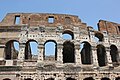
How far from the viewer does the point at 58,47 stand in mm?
21078

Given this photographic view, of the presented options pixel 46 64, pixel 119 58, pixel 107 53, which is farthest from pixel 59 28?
pixel 119 58

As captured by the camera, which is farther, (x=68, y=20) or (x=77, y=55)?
(x=68, y=20)

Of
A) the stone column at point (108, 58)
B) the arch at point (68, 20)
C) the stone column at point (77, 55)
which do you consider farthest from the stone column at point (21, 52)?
the stone column at point (108, 58)

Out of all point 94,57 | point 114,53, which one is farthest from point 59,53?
point 114,53

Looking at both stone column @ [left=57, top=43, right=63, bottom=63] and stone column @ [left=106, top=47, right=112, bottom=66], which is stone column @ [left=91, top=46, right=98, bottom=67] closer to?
stone column @ [left=106, top=47, right=112, bottom=66]

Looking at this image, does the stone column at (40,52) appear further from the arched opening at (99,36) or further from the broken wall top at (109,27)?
the broken wall top at (109,27)

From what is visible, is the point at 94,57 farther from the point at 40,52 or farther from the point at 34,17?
the point at 34,17

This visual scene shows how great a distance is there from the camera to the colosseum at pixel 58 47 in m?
19.9

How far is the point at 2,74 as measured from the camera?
1955 cm

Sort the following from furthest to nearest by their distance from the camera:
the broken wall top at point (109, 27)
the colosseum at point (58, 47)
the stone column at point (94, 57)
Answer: the broken wall top at point (109, 27), the stone column at point (94, 57), the colosseum at point (58, 47)

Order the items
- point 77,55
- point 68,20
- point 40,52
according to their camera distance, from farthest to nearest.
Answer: point 68,20 < point 77,55 < point 40,52

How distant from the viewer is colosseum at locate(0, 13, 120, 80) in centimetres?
1991

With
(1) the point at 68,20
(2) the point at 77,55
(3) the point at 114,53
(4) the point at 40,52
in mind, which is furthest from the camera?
(3) the point at 114,53

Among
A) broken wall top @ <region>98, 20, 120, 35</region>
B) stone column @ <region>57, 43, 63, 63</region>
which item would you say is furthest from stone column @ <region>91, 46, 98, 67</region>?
stone column @ <region>57, 43, 63, 63</region>
